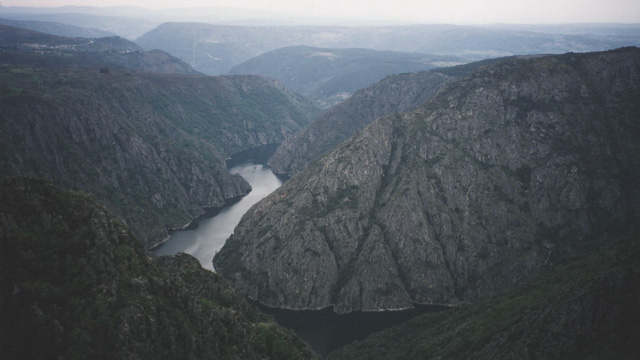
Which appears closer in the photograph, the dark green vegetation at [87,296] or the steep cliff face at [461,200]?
the dark green vegetation at [87,296]

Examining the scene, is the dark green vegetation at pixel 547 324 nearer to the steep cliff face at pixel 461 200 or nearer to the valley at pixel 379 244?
the valley at pixel 379 244

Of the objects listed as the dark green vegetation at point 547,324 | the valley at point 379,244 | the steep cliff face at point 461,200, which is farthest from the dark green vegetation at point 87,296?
the steep cliff face at point 461,200

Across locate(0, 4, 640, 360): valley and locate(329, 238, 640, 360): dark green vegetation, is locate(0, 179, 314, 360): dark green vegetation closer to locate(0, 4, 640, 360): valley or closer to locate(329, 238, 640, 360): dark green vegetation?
locate(0, 4, 640, 360): valley

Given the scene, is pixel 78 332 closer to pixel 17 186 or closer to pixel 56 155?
pixel 17 186

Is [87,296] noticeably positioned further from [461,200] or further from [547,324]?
[461,200]

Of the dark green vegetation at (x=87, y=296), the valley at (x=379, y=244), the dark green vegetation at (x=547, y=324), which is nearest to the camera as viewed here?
the dark green vegetation at (x=87, y=296)

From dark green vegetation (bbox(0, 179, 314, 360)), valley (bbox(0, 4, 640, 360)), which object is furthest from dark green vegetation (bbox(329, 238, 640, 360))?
dark green vegetation (bbox(0, 179, 314, 360))

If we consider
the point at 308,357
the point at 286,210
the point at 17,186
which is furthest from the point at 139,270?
the point at 286,210
